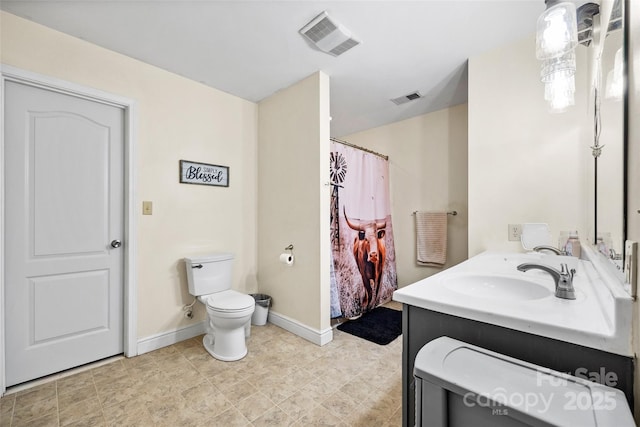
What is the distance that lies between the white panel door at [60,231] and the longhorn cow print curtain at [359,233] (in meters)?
1.79

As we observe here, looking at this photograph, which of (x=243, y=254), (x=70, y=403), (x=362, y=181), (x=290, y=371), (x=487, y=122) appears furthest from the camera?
(x=362, y=181)

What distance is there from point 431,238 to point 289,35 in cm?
244

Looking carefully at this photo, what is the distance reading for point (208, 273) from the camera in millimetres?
2293

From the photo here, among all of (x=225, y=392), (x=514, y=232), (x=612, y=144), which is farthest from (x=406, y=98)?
(x=225, y=392)

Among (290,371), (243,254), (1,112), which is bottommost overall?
(290,371)

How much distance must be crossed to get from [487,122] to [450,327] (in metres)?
1.74

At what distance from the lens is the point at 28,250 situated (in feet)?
5.65

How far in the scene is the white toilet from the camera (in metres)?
1.96

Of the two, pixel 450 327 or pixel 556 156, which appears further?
pixel 556 156

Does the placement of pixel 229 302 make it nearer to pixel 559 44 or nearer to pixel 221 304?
pixel 221 304

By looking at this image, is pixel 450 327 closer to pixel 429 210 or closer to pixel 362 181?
pixel 362 181

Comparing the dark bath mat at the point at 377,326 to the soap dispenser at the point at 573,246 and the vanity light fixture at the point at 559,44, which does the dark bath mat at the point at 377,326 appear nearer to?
the soap dispenser at the point at 573,246

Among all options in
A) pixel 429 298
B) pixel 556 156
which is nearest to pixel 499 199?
pixel 556 156

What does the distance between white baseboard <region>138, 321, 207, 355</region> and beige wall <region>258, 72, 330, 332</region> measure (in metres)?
0.69
